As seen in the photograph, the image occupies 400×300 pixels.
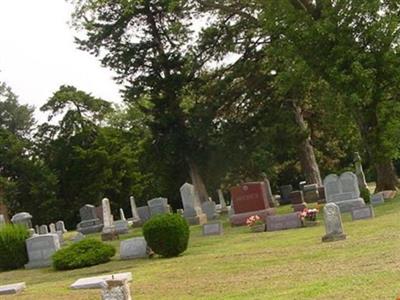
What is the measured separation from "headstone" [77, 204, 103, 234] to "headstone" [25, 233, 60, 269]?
17.7 meters

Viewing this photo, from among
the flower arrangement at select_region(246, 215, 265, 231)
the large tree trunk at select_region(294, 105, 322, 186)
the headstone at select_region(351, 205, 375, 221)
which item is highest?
the large tree trunk at select_region(294, 105, 322, 186)

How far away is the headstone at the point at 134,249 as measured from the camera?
17562 mm

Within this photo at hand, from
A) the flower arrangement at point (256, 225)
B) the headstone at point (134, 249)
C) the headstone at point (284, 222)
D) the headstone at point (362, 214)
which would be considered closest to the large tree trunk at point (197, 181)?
the flower arrangement at point (256, 225)

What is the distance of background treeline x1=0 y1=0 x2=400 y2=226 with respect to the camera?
85.0 feet

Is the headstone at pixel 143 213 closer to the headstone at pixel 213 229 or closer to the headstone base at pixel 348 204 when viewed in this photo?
the headstone at pixel 213 229

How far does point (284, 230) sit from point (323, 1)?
1169 cm

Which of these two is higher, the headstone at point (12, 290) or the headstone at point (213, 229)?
the headstone at point (213, 229)

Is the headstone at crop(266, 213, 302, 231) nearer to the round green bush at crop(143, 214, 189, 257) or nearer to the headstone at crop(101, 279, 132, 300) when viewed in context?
the round green bush at crop(143, 214, 189, 257)

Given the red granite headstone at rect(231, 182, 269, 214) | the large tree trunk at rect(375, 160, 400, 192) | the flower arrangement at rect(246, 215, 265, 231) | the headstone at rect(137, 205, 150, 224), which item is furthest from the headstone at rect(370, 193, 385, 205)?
the headstone at rect(137, 205, 150, 224)

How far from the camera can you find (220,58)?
36125 millimetres

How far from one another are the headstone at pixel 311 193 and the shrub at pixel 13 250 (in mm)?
18206

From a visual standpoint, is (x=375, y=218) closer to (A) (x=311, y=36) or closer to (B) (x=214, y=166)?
(A) (x=311, y=36)

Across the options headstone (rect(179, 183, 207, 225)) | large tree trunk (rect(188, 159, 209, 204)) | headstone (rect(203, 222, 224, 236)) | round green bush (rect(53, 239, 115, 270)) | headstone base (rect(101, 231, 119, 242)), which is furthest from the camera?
large tree trunk (rect(188, 159, 209, 204))

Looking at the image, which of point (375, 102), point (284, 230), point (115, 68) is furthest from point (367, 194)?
point (115, 68)
